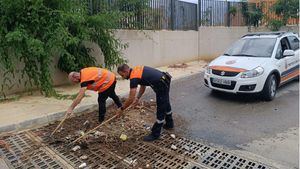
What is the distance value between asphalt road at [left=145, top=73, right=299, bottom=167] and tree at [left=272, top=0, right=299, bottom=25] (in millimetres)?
8238

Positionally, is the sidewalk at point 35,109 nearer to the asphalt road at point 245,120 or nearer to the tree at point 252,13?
the asphalt road at point 245,120

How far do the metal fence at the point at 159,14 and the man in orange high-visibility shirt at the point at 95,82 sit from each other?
4.12 m

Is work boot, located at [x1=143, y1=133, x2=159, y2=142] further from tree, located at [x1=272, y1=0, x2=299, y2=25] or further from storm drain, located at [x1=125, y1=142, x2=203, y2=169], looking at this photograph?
tree, located at [x1=272, y1=0, x2=299, y2=25]

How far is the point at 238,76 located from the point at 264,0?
12.3 m

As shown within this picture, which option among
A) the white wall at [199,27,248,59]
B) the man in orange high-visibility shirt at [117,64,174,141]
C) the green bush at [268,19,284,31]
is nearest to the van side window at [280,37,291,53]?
the man in orange high-visibility shirt at [117,64,174,141]

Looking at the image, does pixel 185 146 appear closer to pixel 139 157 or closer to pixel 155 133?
pixel 155 133

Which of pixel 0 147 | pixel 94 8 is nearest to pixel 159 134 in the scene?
pixel 0 147

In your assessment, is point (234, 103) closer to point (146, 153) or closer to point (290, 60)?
point (290, 60)

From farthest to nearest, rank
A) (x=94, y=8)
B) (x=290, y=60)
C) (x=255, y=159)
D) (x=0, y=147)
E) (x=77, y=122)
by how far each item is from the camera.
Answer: (x=94, y=8), (x=290, y=60), (x=77, y=122), (x=0, y=147), (x=255, y=159)

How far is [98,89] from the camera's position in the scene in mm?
4734

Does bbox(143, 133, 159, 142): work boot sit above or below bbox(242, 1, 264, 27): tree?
below

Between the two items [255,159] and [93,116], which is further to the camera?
[93,116]

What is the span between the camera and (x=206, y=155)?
379 cm

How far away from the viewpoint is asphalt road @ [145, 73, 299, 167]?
4063 mm
